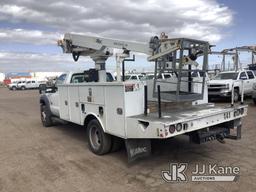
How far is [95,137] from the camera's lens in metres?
6.67

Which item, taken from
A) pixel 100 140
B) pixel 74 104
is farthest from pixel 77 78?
pixel 100 140

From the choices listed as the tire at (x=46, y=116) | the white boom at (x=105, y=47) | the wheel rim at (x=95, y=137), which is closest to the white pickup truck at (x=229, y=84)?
the tire at (x=46, y=116)

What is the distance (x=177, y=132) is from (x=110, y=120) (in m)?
1.46

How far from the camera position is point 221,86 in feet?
55.0

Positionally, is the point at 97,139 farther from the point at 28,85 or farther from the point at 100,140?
the point at 28,85

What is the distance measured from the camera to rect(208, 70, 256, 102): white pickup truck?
16594 millimetres

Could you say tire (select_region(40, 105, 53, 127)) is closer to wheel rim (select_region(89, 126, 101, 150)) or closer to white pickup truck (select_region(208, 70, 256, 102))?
wheel rim (select_region(89, 126, 101, 150))

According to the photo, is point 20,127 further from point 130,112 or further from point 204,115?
point 204,115

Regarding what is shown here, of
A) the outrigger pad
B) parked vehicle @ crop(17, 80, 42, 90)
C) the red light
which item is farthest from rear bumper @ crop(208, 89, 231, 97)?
parked vehicle @ crop(17, 80, 42, 90)

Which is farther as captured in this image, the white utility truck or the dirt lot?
the white utility truck

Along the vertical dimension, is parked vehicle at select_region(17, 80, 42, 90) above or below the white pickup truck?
below

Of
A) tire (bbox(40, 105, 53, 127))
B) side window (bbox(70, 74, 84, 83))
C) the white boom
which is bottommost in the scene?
tire (bbox(40, 105, 53, 127))

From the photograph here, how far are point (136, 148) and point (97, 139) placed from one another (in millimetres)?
1499

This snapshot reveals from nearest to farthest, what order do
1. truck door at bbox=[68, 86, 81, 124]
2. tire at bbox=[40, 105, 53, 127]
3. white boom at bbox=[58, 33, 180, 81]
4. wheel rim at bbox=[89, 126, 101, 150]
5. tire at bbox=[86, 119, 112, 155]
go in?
1. white boom at bbox=[58, 33, 180, 81]
2. tire at bbox=[86, 119, 112, 155]
3. wheel rim at bbox=[89, 126, 101, 150]
4. truck door at bbox=[68, 86, 81, 124]
5. tire at bbox=[40, 105, 53, 127]
